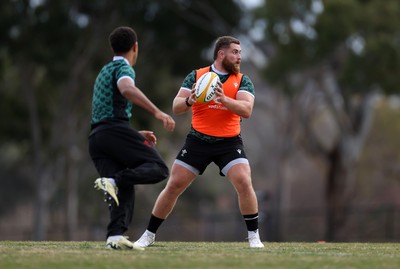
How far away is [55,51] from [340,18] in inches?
394

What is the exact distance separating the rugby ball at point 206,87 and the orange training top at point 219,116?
46cm

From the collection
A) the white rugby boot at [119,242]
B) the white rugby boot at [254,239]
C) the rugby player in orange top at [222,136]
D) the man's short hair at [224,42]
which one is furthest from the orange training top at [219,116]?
the white rugby boot at [119,242]

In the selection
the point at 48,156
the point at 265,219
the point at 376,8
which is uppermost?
the point at 376,8

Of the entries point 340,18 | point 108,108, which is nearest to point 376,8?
point 340,18

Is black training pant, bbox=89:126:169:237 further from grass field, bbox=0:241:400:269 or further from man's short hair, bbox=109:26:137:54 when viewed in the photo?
man's short hair, bbox=109:26:137:54

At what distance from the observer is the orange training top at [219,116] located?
972 centimetres

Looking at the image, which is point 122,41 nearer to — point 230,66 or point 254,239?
point 230,66

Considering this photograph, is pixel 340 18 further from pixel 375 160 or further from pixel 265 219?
pixel 375 160

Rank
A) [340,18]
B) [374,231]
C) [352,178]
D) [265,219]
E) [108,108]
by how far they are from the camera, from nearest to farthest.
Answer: [108,108]
[340,18]
[374,231]
[352,178]
[265,219]

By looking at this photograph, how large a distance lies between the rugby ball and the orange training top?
46 centimetres

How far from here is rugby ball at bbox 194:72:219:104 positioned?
915cm

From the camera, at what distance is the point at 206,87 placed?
30.0 ft

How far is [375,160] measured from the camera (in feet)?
162

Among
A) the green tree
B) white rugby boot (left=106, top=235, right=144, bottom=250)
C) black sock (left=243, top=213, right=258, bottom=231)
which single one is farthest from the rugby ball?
the green tree
